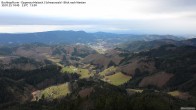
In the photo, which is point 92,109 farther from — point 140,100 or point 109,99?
point 140,100

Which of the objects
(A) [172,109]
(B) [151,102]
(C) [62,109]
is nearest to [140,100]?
(B) [151,102]

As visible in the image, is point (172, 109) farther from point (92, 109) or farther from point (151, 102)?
point (92, 109)

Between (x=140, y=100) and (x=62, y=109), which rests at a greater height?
(x=140, y=100)

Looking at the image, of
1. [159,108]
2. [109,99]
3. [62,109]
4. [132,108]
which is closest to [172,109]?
[159,108]

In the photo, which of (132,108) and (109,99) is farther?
(109,99)

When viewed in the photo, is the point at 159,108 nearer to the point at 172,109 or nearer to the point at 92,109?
the point at 172,109

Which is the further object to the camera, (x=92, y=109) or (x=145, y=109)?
(x=92, y=109)

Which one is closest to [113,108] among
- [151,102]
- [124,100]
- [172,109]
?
[124,100]
